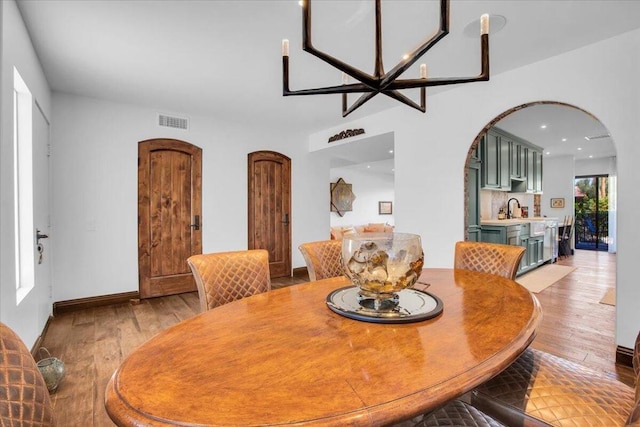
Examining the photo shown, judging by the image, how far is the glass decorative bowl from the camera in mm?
1207

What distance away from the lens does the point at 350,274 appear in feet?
4.20

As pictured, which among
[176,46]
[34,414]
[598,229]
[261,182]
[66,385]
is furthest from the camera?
[598,229]

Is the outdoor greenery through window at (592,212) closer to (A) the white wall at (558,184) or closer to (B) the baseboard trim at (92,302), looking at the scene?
(A) the white wall at (558,184)

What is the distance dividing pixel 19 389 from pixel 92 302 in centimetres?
394

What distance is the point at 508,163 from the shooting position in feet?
18.1

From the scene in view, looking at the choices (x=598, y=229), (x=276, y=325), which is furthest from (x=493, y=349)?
(x=598, y=229)

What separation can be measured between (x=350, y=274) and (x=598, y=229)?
10376mm

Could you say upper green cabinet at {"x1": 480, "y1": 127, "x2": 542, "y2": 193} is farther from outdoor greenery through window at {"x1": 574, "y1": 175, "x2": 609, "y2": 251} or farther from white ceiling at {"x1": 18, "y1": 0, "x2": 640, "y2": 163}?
outdoor greenery through window at {"x1": 574, "y1": 175, "x2": 609, "y2": 251}

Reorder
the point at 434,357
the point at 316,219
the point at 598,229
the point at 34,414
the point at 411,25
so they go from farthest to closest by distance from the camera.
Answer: the point at 598,229
the point at 316,219
the point at 411,25
the point at 434,357
the point at 34,414

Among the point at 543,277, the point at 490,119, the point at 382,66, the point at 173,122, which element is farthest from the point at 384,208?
the point at 382,66

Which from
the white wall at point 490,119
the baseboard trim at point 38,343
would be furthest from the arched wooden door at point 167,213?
Result: the white wall at point 490,119

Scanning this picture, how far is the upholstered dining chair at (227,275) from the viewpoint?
1.67 meters

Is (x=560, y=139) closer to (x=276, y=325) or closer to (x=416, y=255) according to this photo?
(x=416, y=255)

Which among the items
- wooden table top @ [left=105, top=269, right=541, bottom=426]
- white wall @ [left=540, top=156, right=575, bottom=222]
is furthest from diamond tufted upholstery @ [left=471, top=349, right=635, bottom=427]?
white wall @ [left=540, top=156, right=575, bottom=222]
